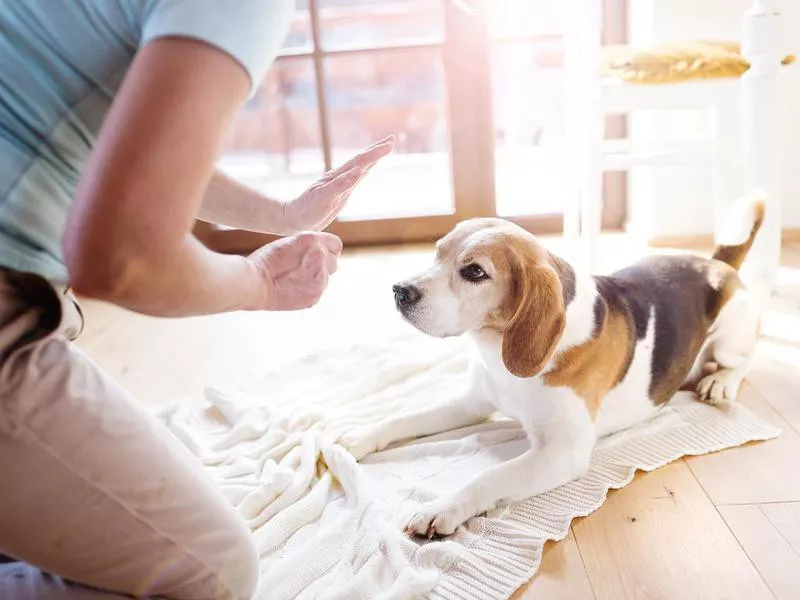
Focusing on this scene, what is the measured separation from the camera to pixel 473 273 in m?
1.47

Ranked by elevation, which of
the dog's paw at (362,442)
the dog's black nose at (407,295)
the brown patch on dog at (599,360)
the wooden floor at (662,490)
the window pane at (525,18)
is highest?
the window pane at (525,18)

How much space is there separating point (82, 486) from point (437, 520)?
2.08ft

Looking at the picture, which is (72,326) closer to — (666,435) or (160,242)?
(160,242)

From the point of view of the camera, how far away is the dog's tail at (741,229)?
6.35 feet

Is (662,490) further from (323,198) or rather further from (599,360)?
(323,198)

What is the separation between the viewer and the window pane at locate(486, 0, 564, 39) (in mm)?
3295

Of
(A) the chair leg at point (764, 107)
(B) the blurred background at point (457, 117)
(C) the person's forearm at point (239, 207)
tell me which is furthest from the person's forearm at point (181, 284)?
(B) the blurred background at point (457, 117)

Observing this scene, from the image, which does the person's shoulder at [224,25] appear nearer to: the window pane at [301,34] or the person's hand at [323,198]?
the person's hand at [323,198]

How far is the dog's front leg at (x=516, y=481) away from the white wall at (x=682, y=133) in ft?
5.90

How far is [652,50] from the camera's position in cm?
239

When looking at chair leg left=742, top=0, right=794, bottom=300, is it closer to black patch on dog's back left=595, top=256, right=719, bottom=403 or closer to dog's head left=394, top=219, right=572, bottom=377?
black patch on dog's back left=595, top=256, right=719, bottom=403

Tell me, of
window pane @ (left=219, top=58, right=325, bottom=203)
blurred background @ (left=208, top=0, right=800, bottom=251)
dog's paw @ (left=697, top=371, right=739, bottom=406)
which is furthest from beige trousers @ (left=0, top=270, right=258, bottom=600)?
window pane @ (left=219, top=58, right=325, bottom=203)

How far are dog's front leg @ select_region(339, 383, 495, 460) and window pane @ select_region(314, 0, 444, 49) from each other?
2.05m

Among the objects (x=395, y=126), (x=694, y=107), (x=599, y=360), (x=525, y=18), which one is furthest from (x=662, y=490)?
(x=395, y=126)
